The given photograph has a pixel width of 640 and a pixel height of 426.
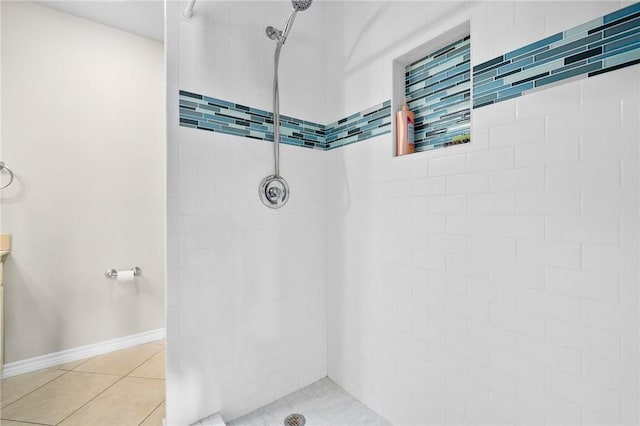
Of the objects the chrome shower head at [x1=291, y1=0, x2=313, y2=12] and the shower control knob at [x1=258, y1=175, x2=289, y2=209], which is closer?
the chrome shower head at [x1=291, y1=0, x2=313, y2=12]

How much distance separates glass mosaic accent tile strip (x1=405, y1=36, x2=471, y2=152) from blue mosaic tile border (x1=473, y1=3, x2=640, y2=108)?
145 mm

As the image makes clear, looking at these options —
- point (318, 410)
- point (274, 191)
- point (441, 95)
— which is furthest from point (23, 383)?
point (441, 95)

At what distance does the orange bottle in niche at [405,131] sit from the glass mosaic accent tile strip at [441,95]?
54 mm

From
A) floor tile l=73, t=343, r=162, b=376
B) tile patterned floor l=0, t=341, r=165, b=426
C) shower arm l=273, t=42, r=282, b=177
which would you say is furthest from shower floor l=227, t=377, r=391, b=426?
shower arm l=273, t=42, r=282, b=177

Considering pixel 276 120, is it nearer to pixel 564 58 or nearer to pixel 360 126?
pixel 360 126

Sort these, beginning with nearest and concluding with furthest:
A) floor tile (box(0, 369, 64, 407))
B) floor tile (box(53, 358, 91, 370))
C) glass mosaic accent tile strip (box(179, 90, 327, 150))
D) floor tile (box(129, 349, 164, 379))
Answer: glass mosaic accent tile strip (box(179, 90, 327, 150)), floor tile (box(0, 369, 64, 407)), floor tile (box(129, 349, 164, 379)), floor tile (box(53, 358, 91, 370))

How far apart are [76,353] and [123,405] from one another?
2.93 feet

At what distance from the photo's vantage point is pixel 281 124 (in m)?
1.73

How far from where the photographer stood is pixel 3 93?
1.96 metres

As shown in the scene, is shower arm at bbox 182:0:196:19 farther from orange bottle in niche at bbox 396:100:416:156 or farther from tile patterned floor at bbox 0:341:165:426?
tile patterned floor at bbox 0:341:165:426

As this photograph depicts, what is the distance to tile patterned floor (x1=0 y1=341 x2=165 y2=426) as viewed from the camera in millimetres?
1526

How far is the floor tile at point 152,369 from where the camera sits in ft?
6.40

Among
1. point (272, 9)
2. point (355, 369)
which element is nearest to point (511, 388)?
point (355, 369)

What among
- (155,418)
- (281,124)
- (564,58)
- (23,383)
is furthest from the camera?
(23,383)
